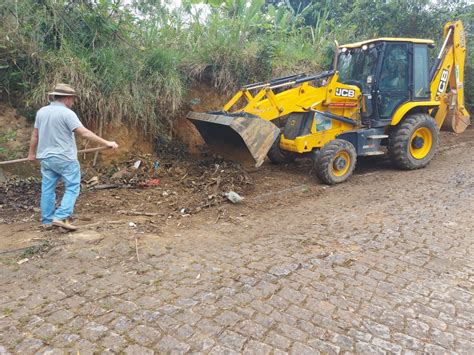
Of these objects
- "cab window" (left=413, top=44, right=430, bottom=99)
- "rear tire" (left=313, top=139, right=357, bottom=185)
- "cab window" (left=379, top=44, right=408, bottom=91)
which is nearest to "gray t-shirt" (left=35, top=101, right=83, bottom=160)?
"rear tire" (left=313, top=139, right=357, bottom=185)

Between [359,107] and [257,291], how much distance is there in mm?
5067

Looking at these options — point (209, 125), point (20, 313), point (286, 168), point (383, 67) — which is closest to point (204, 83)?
point (209, 125)

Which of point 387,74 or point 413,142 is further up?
point 387,74

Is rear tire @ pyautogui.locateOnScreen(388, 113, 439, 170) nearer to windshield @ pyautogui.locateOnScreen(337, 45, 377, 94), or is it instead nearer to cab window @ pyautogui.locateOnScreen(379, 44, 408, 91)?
cab window @ pyautogui.locateOnScreen(379, 44, 408, 91)

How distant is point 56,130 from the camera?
13.3ft

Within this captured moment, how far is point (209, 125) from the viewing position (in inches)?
253

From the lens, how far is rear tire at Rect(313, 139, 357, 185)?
625 cm

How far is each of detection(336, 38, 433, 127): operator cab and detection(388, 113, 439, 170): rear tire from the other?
322 mm

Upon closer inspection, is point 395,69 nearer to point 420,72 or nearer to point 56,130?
point 420,72

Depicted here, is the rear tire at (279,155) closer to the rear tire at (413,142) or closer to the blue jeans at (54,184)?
the rear tire at (413,142)

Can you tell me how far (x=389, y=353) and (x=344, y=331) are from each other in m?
0.31

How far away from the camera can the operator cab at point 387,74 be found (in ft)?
22.5

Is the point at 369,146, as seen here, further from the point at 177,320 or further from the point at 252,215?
the point at 177,320

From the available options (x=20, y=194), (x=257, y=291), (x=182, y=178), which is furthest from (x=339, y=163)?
(x=20, y=194)
